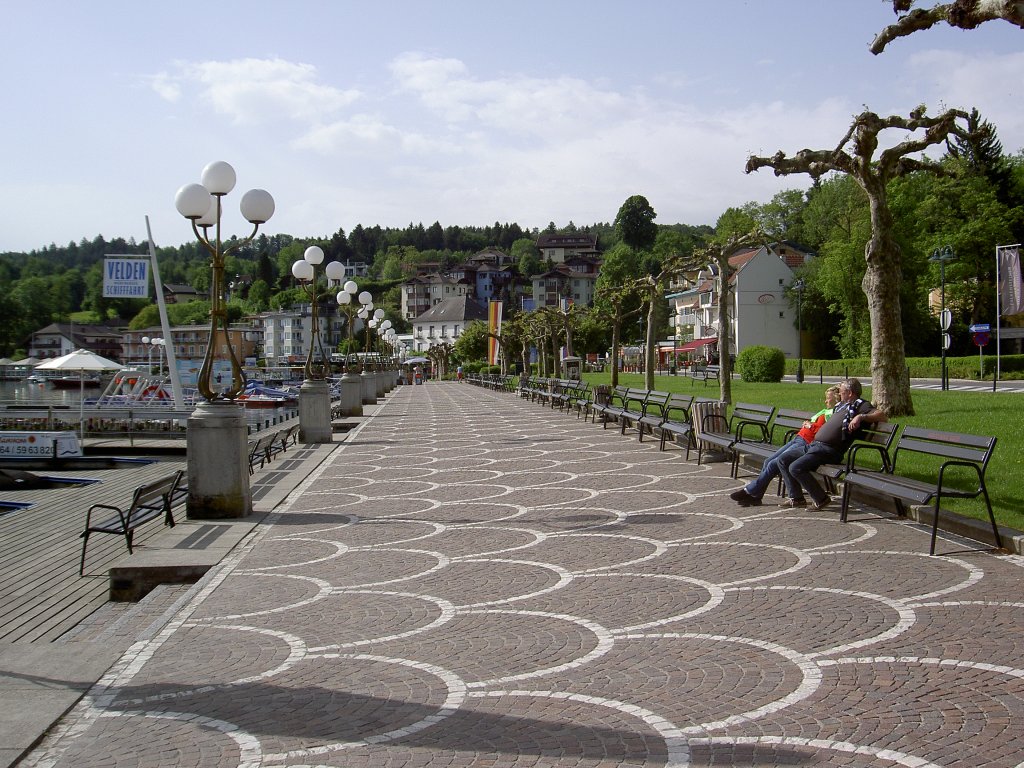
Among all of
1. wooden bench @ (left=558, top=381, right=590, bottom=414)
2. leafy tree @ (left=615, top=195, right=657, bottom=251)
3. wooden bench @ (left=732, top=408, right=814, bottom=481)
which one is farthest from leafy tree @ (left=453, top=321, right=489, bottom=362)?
wooden bench @ (left=732, top=408, right=814, bottom=481)

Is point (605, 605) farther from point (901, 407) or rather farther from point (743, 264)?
point (743, 264)

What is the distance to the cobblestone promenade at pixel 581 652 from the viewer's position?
4145mm

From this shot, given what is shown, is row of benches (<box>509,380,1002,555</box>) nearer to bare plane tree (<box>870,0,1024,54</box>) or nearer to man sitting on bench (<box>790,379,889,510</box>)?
man sitting on bench (<box>790,379,889,510</box>)

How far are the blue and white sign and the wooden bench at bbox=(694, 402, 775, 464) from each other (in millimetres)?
22514

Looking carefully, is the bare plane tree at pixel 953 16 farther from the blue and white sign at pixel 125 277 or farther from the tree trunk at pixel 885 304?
the blue and white sign at pixel 125 277

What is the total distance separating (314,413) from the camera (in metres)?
21.1

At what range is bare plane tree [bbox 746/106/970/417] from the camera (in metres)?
17.0

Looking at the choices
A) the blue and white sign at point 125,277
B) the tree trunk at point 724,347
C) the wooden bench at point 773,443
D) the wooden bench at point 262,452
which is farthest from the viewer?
the blue and white sign at point 125,277

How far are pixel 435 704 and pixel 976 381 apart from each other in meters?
46.6

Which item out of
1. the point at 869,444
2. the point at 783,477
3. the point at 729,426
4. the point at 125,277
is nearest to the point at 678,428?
the point at 729,426

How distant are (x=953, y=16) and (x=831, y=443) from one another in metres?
4.36

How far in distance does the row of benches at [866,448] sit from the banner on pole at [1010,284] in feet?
63.7

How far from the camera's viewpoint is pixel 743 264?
83125 mm

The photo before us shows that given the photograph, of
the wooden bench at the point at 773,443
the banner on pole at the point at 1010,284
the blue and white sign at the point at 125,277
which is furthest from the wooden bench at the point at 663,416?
the banner on pole at the point at 1010,284
